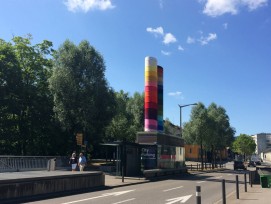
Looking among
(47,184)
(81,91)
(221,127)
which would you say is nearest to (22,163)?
(47,184)

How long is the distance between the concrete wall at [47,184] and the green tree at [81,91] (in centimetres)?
1846

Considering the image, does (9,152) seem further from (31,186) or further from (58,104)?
(31,186)

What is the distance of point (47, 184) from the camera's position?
16969mm

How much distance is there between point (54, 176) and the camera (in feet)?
57.5

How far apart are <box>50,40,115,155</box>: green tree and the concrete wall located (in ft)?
60.6

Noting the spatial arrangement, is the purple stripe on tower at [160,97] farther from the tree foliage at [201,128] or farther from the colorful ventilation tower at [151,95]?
the tree foliage at [201,128]

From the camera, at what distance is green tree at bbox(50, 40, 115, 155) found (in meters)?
39.9

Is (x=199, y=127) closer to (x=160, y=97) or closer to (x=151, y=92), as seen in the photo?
(x=160, y=97)

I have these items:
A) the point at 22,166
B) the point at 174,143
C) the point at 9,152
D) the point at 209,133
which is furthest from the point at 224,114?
the point at 22,166

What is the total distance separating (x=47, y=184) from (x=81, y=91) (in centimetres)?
2386

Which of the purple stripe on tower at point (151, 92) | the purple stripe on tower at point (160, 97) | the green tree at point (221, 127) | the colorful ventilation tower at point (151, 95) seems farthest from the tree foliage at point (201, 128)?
the purple stripe on tower at point (151, 92)

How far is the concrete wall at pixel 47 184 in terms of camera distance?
48.1 ft

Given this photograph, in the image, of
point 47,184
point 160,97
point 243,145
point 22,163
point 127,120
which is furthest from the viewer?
point 243,145

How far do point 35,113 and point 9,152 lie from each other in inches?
207
